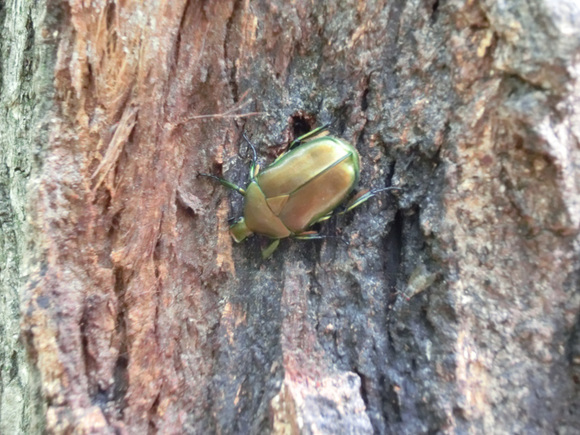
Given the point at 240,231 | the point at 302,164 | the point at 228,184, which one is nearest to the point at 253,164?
the point at 228,184

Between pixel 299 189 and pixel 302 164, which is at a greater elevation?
pixel 302 164

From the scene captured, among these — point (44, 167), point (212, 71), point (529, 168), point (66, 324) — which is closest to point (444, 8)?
point (529, 168)

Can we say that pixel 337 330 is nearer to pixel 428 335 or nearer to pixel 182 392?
pixel 428 335

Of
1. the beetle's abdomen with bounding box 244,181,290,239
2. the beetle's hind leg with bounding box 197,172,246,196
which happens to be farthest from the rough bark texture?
the beetle's abdomen with bounding box 244,181,290,239

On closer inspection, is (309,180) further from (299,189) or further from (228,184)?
(228,184)

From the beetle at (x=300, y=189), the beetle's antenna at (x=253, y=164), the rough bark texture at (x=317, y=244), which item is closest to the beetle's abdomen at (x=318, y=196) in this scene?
the beetle at (x=300, y=189)
